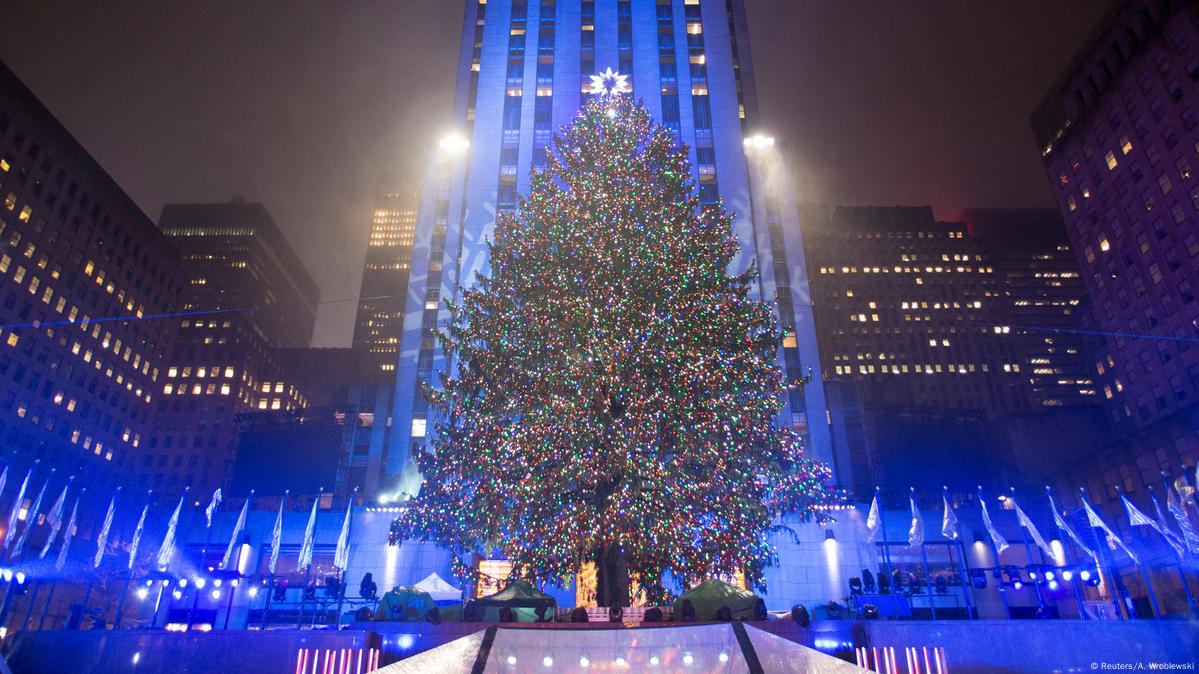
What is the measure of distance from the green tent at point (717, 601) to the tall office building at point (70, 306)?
87.1m

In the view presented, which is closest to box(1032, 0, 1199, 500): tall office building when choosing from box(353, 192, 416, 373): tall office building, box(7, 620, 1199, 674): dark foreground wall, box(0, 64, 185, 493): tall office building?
box(7, 620, 1199, 674): dark foreground wall

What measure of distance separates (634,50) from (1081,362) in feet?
435

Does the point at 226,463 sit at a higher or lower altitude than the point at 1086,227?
lower

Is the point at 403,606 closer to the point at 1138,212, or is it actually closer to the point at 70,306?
the point at 1138,212

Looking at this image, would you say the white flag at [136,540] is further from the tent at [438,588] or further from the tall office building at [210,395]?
the tall office building at [210,395]

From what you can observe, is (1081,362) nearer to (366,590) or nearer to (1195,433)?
(1195,433)

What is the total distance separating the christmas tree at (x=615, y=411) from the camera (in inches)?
706

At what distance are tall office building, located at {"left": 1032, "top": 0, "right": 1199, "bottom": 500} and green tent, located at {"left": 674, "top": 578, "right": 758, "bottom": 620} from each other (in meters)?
58.6

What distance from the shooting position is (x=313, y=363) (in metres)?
146

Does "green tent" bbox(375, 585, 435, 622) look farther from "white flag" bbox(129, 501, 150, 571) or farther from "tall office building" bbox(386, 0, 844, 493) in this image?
"tall office building" bbox(386, 0, 844, 493)

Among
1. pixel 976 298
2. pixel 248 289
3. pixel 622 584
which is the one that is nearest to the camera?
pixel 622 584

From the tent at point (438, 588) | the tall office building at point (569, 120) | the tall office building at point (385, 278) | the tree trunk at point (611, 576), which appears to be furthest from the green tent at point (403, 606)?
the tall office building at point (385, 278)

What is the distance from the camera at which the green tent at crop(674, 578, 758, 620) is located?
14.5 metres

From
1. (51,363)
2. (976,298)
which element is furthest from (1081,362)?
(51,363)
